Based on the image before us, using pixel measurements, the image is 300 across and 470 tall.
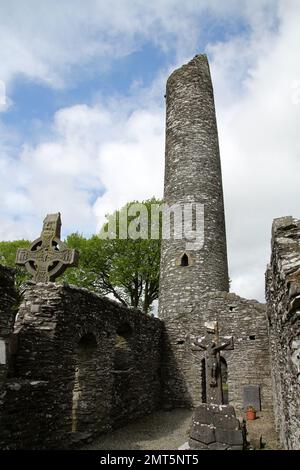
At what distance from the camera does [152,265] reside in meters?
24.5

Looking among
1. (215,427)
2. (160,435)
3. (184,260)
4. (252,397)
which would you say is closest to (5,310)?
(215,427)

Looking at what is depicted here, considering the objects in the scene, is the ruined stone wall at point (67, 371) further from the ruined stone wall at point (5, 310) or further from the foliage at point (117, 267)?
the foliage at point (117, 267)

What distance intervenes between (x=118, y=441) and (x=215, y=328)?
10.7ft

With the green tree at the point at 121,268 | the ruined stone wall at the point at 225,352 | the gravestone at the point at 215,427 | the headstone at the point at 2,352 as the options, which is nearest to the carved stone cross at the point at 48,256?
the headstone at the point at 2,352

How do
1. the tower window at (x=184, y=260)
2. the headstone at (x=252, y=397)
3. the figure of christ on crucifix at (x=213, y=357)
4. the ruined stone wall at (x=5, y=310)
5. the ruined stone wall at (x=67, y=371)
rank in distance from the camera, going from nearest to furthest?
1. the ruined stone wall at (x=5, y=310)
2. the ruined stone wall at (x=67, y=371)
3. the figure of christ on crucifix at (x=213, y=357)
4. the headstone at (x=252, y=397)
5. the tower window at (x=184, y=260)

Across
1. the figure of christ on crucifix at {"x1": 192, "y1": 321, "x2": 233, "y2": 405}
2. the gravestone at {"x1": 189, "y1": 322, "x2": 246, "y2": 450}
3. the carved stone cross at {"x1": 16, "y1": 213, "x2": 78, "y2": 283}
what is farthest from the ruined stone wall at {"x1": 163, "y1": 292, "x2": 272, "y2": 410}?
the carved stone cross at {"x1": 16, "y1": 213, "x2": 78, "y2": 283}

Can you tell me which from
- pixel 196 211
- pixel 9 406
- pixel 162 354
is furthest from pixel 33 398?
pixel 196 211

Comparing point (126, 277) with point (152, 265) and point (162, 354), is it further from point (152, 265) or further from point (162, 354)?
point (162, 354)

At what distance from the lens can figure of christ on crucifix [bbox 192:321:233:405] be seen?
8.12 m

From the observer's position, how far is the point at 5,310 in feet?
18.4

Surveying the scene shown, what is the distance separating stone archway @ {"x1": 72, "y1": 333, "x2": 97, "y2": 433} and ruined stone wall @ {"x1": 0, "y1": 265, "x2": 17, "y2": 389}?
289 cm

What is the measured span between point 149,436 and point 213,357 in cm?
244

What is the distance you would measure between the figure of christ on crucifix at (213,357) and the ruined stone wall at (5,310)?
178 inches

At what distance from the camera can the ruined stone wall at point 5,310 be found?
5575 mm
